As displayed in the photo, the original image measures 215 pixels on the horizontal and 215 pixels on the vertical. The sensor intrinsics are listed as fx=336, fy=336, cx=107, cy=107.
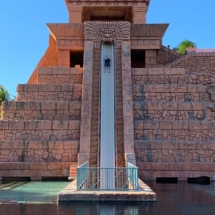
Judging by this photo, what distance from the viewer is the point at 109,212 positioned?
5320 millimetres

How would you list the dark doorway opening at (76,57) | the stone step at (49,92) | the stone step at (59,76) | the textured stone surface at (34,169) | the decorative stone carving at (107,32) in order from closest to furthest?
the textured stone surface at (34,169)
the stone step at (49,92)
the stone step at (59,76)
the decorative stone carving at (107,32)
the dark doorway opening at (76,57)

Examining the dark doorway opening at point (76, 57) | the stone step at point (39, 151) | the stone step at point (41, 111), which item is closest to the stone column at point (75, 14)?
the dark doorway opening at point (76, 57)

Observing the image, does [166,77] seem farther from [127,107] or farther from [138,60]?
[138,60]

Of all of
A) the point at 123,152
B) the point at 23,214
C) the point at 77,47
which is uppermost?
the point at 77,47

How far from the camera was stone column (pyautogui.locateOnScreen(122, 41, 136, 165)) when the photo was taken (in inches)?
416

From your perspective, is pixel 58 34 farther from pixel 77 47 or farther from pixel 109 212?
pixel 109 212

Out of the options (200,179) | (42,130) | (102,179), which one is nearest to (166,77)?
(200,179)

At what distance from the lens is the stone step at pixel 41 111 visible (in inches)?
484

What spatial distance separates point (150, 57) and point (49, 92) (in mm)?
6120

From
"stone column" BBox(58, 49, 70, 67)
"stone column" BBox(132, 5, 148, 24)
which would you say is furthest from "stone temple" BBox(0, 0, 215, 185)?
"stone column" BBox(132, 5, 148, 24)

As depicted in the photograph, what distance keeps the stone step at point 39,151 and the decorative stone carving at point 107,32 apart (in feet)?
19.3

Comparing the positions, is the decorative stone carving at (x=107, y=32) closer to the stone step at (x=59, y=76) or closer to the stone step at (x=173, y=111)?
the stone step at (x=59, y=76)

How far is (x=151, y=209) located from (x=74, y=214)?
1.30m

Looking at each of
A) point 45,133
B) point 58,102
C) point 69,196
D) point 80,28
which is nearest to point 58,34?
point 80,28
